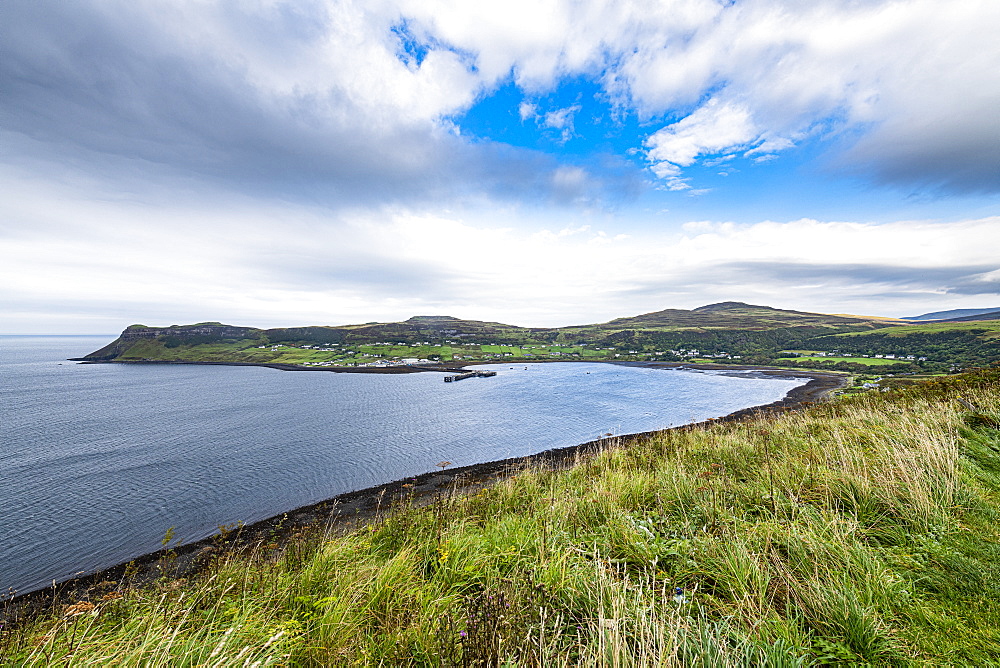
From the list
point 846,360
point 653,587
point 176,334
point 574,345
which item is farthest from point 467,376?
point 176,334

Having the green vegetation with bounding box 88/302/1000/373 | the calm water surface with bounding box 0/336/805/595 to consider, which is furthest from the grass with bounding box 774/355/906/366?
the calm water surface with bounding box 0/336/805/595

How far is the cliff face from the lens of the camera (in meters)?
156

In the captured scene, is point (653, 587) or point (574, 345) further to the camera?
point (574, 345)

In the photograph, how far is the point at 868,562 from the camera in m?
3.60

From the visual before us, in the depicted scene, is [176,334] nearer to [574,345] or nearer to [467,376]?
[467,376]

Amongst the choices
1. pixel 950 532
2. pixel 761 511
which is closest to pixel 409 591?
pixel 761 511

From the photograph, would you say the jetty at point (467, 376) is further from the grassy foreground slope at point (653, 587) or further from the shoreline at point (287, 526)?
the grassy foreground slope at point (653, 587)

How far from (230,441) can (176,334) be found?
169530 millimetres

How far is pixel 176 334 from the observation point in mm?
162250

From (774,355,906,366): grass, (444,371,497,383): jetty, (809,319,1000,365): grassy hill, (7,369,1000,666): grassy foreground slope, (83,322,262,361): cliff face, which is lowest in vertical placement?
(774,355,906,366): grass

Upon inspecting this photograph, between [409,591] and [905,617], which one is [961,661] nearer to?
[905,617]

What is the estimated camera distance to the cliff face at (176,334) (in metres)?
156

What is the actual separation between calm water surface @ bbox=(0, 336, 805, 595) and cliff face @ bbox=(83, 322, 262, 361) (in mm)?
86994

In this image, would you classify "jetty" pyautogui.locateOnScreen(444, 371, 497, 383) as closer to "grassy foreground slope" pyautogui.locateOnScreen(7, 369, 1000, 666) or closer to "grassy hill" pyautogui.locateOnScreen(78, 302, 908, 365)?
"grassy hill" pyautogui.locateOnScreen(78, 302, 908, 365)
